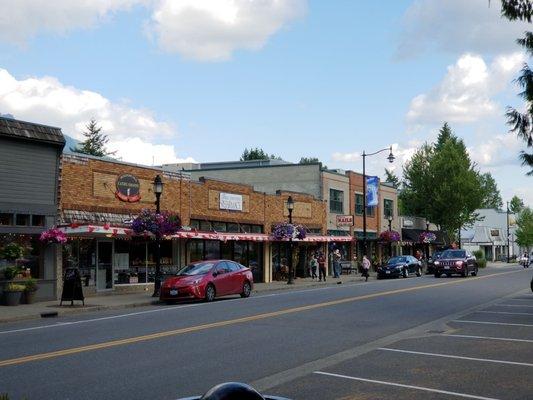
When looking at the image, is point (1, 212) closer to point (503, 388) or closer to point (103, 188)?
point (103, 188)

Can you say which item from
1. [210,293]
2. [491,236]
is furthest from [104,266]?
[491,236]

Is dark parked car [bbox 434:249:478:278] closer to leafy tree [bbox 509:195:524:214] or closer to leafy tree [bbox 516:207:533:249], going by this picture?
leafy tree [bbox 516:207:533:249]

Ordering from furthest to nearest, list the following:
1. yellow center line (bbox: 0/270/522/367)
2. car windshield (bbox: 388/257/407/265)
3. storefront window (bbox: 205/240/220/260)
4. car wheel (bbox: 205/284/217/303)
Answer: car windshield (bbox: 388/257/407/265)
storefront window (bbox: 205/240/220/260)
car wheel (bbox: 205/284/217/303)
yellow center line (bbox: 0/270/522/367)

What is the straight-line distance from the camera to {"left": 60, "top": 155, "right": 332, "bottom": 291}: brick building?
25031 millimetres

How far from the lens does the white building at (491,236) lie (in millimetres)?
96188

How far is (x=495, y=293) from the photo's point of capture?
25766mm

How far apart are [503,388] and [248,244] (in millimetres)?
29021

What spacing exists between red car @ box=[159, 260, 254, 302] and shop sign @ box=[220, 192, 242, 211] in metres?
9.22

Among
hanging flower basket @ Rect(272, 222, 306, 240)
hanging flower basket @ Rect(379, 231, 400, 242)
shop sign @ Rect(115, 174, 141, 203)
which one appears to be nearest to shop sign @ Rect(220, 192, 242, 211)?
hanging flower basket @ Rect(272, 222, 306, 240)

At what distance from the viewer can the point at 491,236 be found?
9812cm

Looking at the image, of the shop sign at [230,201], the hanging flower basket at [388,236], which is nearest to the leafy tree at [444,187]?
the hanging flower basket at [388,236]

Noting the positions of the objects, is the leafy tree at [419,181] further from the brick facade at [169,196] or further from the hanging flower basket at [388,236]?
the brick facade at [169,196]

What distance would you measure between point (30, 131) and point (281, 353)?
15637 mm

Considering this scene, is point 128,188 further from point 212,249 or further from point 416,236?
point 416,236
